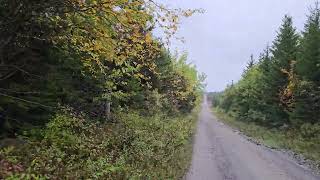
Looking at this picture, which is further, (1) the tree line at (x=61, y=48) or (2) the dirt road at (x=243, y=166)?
(2) the dirt road at (x=243, y=166)

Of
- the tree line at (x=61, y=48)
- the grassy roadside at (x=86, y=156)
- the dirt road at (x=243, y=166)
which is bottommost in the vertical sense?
the dirt road at (x=243, y=166)

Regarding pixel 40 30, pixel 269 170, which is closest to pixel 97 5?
pixel 40 30

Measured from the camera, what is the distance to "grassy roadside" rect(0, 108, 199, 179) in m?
8.88

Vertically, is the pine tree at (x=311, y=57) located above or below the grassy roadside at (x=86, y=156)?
above

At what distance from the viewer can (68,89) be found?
14141 millimetres

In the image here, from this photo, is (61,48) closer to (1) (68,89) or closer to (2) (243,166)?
(1) (68,89)

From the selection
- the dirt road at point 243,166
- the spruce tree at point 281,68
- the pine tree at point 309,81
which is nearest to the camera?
the dirt road at point 243,166

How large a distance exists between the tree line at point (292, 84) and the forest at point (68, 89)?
17351mm

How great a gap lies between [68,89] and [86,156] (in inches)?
113

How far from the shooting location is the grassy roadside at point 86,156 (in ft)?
29.1

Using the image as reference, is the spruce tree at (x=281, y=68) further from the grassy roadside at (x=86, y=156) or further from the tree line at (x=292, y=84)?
the grassy roadside at (x=86, y=156)

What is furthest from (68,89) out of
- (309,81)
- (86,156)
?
(309,81)

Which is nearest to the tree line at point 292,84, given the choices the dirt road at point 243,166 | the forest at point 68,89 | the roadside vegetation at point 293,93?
the roadside vegetation at point 293,93

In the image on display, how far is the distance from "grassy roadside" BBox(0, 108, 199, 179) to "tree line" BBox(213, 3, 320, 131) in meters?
18.3
